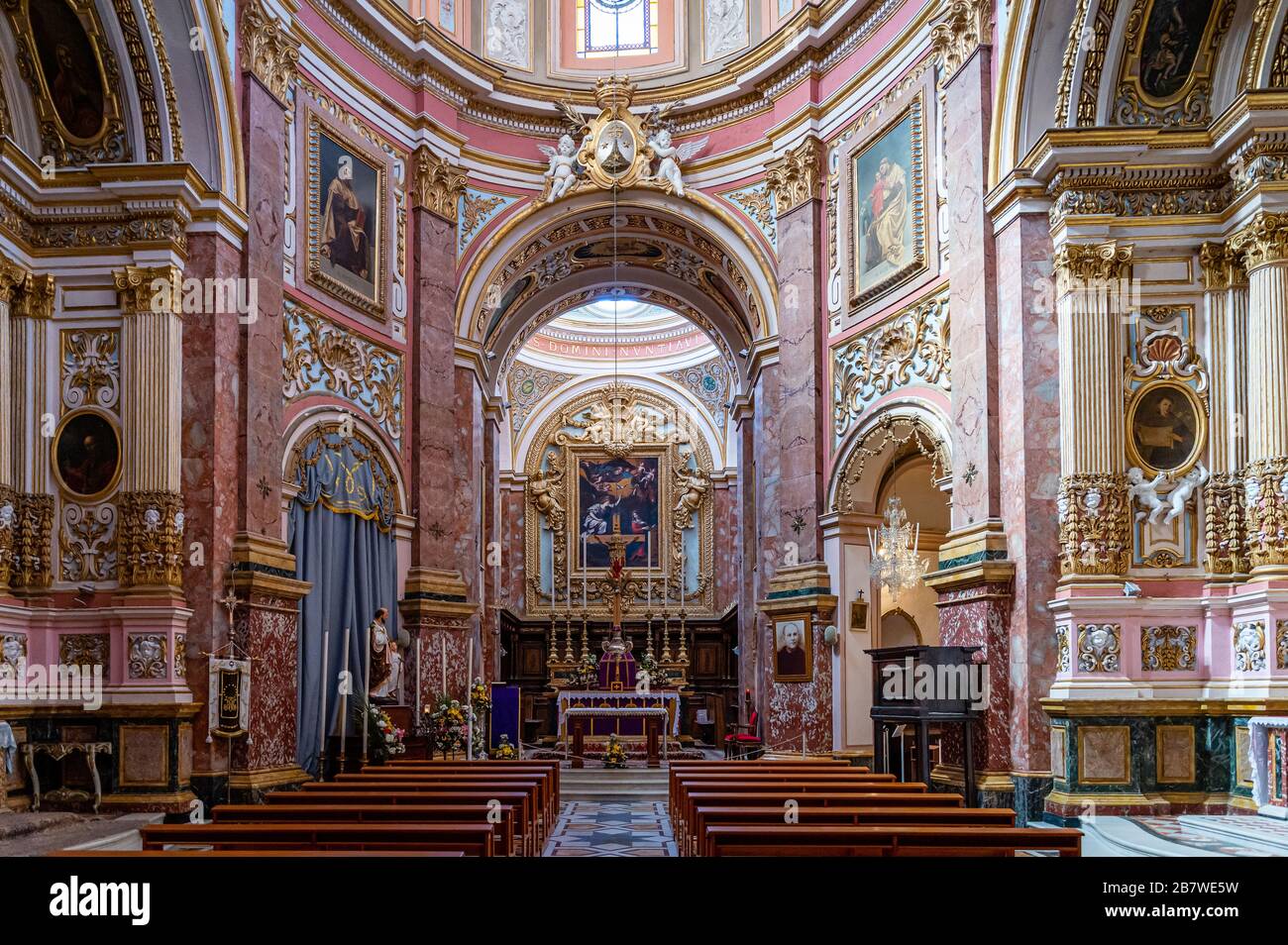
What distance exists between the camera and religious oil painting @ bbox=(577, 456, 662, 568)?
97.8 feet

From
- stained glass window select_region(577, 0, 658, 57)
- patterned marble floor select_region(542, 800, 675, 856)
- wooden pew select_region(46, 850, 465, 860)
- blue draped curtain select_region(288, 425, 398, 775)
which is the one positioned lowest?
patterned marble floor select_region(542, 800, 675, 856)

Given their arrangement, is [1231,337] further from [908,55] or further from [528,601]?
[528,601]

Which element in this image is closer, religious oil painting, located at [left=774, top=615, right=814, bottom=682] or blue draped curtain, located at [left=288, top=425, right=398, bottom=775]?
blue draped curtain, located at [left=288, top=425, right=398, bottom=775]

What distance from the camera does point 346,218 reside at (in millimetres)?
16562

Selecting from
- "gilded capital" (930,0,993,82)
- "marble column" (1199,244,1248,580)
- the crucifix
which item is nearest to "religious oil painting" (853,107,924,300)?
"gilded capital" (930,0,993,82)

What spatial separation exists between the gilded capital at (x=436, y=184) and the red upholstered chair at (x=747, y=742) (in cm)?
934

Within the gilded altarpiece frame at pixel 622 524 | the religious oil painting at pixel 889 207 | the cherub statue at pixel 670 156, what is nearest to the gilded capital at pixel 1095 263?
the religious oil painting at pixel 889 207

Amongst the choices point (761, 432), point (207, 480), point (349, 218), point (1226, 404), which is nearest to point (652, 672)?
point (761, 432)

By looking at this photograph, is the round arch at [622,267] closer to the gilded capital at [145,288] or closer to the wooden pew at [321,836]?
the gilded capital at [145,288]

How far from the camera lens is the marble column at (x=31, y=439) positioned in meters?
12.1

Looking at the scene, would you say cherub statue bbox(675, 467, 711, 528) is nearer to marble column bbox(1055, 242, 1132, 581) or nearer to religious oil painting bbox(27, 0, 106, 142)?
marble column bbox(1055, 242, 1132, 581)

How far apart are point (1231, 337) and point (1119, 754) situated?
4061 mm

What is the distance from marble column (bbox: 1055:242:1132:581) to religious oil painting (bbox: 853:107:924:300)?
3.53 metres

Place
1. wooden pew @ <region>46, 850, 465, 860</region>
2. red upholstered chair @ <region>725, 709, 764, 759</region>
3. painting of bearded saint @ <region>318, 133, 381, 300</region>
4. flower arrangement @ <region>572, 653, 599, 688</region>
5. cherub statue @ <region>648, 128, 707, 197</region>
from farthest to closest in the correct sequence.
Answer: flower arrangement @ <region>572, 653, 599, 688</region> → cherub statue @ <region>648, 128, 707, 197</region> → red upholstered chair @ <region>725, 709, 764, 759</region> → painting of bearded saint @ <region>318, 133, 381, 300</region> → wooden pew @ <region>46, 850, 465, 860</region>
